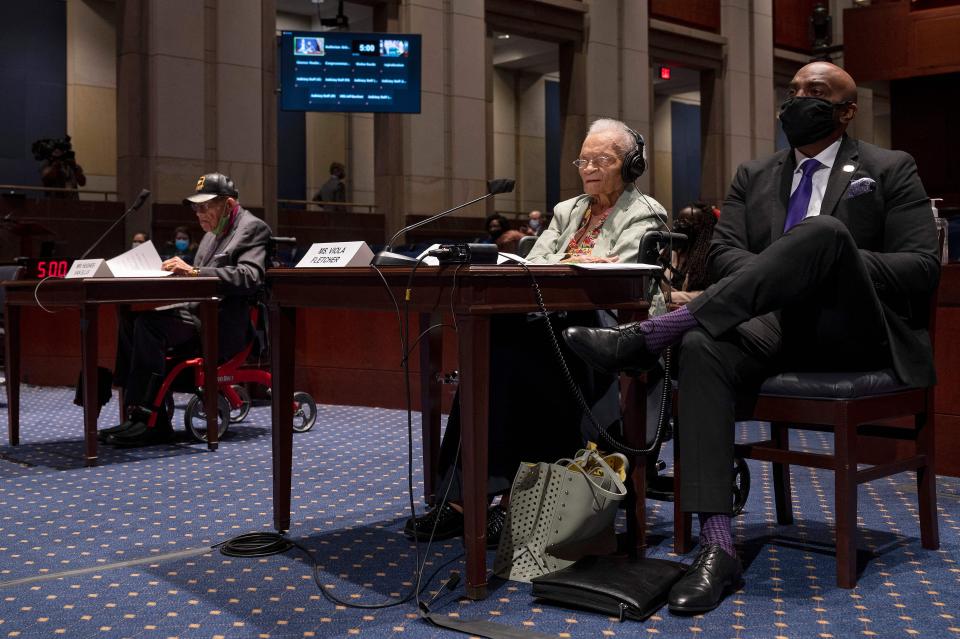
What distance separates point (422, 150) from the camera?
13.1 metres

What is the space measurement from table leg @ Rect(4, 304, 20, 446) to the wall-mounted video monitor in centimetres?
676

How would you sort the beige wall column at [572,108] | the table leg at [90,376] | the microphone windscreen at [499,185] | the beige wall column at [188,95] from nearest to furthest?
the microphone windscreen at [499,185]
the table leg at [90,376]
the beige wall column at [188,95]
the beige wall column at [572,108]

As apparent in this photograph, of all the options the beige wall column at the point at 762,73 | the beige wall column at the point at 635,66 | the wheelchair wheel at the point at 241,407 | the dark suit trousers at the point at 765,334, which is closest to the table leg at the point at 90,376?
the wheelchair wheel at the point at 241,407

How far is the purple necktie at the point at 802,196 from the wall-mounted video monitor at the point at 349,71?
9.07 meters

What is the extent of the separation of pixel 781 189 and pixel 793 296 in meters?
0.58

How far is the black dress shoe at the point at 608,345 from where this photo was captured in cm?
255

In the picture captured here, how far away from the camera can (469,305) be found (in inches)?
96.4

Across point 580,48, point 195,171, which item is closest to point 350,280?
point 195,171

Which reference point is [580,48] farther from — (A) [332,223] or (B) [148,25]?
(B) [148,25]

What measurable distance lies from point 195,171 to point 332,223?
2.80 metres

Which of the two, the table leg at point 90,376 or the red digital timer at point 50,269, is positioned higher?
the red digital timer at point 50,269

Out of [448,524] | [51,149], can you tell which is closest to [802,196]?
[448,524]

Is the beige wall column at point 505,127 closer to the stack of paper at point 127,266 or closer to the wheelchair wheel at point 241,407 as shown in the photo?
the wheelchair wheel at point 241,407

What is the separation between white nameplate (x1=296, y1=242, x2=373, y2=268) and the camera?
2.99m
